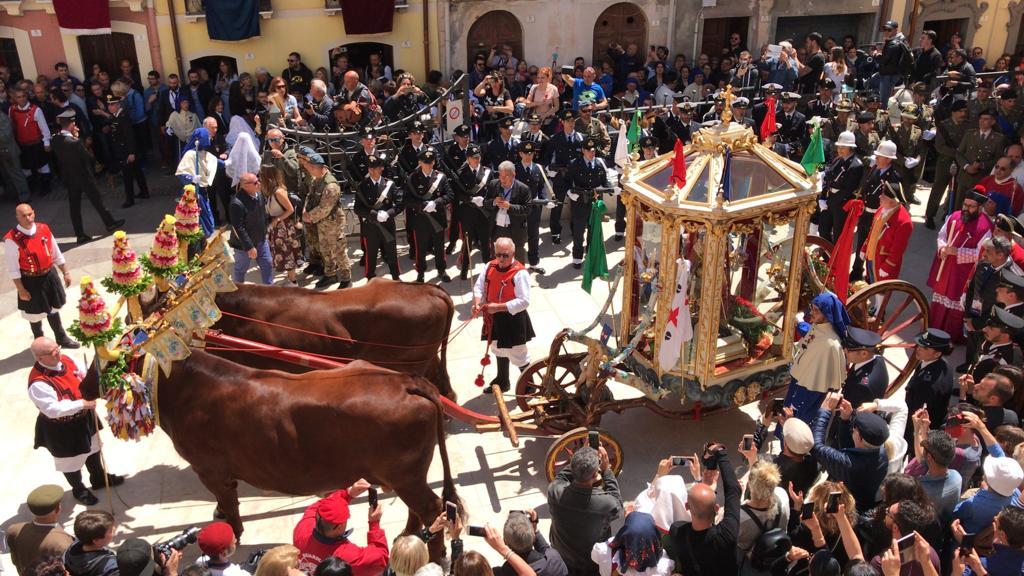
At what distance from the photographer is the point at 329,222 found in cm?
1086

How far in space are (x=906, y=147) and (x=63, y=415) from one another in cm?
1150

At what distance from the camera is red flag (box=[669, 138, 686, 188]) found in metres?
6.62

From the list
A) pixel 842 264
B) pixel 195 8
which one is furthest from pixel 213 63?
pixel 842 264

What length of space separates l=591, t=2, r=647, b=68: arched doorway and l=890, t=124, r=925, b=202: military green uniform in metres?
7.24

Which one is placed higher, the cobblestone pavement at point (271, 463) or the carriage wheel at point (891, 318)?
the carriage wheel at point (891, 318)

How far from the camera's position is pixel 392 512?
7.02 meters

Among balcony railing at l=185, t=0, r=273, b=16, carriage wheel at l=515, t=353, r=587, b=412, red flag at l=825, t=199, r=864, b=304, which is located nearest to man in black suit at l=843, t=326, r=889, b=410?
red flag at l=825, t=199, r=864, b=304

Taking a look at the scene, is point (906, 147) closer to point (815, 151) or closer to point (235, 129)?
point (815, 151)

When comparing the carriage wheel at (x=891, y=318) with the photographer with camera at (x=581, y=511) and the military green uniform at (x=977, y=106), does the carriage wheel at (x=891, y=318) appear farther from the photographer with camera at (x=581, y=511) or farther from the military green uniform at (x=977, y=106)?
the military green uniform at (x=977, y=106)

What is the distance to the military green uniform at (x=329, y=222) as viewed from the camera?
35.3ft

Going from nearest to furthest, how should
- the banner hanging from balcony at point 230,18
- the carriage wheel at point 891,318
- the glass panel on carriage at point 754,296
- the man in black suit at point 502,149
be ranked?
the glass panel on carriage at point 754,296 < the carriage wheel at point 891,318 < the man in black suit at point 502,149 < the banner hanging from balcony at point 230,18

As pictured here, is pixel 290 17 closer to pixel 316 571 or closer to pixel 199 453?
pixel 199 453

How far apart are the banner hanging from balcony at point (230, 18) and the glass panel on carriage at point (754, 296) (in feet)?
41.2

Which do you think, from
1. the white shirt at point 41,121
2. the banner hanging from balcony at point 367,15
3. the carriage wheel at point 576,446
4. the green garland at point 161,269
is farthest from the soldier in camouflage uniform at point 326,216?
the banner hanging from balcony at point 367,15
